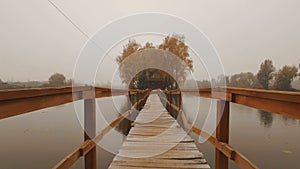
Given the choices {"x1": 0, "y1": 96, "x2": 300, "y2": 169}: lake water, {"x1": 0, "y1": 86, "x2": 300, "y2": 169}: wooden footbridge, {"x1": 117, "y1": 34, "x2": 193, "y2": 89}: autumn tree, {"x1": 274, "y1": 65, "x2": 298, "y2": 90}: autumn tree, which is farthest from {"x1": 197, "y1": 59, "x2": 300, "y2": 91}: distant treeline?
{"x1": 117, "y1": 34, "x2": 193, "y2": 89}: autumn tree

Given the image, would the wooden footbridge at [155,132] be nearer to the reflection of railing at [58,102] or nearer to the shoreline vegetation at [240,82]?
the reflection of railing at [58,102]

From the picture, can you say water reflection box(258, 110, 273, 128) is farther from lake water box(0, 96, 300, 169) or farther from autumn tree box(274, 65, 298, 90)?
autumn tree box(274, 65, 298, 90)

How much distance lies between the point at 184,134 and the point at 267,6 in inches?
565

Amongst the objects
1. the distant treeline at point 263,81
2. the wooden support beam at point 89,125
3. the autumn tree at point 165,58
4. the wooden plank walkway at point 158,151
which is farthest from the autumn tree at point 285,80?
the wooden support beam at point 89,125

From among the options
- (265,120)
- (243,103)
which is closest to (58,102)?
(243,103)

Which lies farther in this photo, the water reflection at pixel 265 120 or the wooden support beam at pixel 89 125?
the water reflection at pixel 265 120

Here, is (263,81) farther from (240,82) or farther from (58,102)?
(58,102)

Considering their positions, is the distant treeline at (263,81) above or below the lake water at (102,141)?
above

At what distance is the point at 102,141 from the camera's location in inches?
124

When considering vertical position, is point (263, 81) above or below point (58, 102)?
above

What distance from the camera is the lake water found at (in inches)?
147

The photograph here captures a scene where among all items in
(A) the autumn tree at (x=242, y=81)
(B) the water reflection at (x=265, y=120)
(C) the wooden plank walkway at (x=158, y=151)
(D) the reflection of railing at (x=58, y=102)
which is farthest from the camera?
(B) the water reflection at (x=265, y=120)

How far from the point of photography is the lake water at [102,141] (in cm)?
374

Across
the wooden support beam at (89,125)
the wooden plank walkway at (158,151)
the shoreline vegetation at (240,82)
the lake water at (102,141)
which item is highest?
the shoreline vegetation at (240,82)
